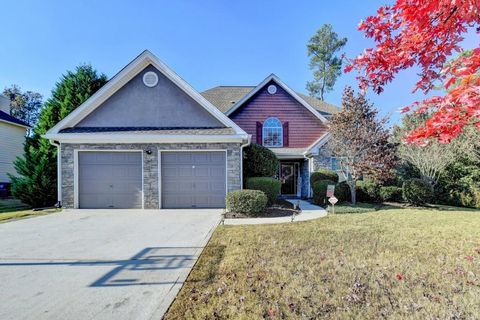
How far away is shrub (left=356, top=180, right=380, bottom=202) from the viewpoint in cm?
1345

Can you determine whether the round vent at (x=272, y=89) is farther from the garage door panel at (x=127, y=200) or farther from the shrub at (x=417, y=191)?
the garage door panel at (x=127, y=200)

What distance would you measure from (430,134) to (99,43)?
16.5m

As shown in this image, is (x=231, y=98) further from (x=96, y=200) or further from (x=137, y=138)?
(x=96, y=200)

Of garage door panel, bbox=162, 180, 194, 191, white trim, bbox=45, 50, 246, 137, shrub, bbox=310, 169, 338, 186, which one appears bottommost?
garage door panel, bbox=162, 180, 194, 191

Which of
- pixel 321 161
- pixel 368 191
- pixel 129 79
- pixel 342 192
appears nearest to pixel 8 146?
pixel 129 79

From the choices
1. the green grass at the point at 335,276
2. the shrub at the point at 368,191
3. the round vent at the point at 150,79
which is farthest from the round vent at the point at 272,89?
the green grass at the point at 335,276

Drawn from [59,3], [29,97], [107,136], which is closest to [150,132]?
[107,136]

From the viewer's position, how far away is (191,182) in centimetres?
1155

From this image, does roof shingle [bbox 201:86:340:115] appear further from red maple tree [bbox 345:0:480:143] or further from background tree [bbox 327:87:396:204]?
red maple tree [bbox 345:0:480:143]

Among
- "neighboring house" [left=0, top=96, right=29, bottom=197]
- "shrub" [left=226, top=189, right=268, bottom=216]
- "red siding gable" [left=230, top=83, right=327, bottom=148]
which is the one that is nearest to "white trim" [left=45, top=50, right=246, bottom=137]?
"shrub" [left=226, top=189, right=268, bottom=216]

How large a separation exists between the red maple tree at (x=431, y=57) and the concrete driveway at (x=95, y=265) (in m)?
3.74

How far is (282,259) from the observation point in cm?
495

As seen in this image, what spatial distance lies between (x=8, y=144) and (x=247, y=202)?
68.7 feet

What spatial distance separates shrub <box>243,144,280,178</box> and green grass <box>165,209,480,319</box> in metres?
5.85
